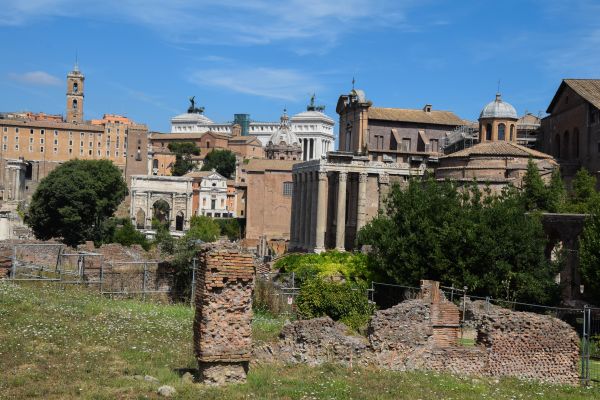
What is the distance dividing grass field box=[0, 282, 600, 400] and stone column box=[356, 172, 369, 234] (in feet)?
93.7

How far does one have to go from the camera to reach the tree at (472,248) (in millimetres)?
25172

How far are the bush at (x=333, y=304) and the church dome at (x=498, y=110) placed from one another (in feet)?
93.6

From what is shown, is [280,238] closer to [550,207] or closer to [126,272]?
[550,207]

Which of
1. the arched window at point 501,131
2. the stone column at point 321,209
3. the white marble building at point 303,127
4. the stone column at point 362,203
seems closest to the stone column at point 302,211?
the stone column at point 321,209

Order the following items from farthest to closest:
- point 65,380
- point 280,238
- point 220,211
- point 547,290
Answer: point 220,211 → point 280,238 → point 547,290 → point 65,380

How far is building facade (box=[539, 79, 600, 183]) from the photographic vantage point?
40500 mm

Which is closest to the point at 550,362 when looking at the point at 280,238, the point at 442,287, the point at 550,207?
the point at 442,287

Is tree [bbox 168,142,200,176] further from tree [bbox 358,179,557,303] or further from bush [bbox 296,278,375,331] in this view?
bush [bbox 296,278,375,331]

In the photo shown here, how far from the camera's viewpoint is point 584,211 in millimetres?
31969

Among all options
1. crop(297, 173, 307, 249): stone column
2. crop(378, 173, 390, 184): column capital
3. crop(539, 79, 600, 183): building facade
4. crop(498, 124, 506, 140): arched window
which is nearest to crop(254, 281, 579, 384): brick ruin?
crop(539, 79, 600, 183): building facade

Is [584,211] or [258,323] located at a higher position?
[584,211]

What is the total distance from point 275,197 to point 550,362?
51271mm

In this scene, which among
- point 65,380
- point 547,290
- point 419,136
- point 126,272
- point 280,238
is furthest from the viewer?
point 280,238

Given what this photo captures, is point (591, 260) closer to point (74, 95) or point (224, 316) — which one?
point (224, 316)
